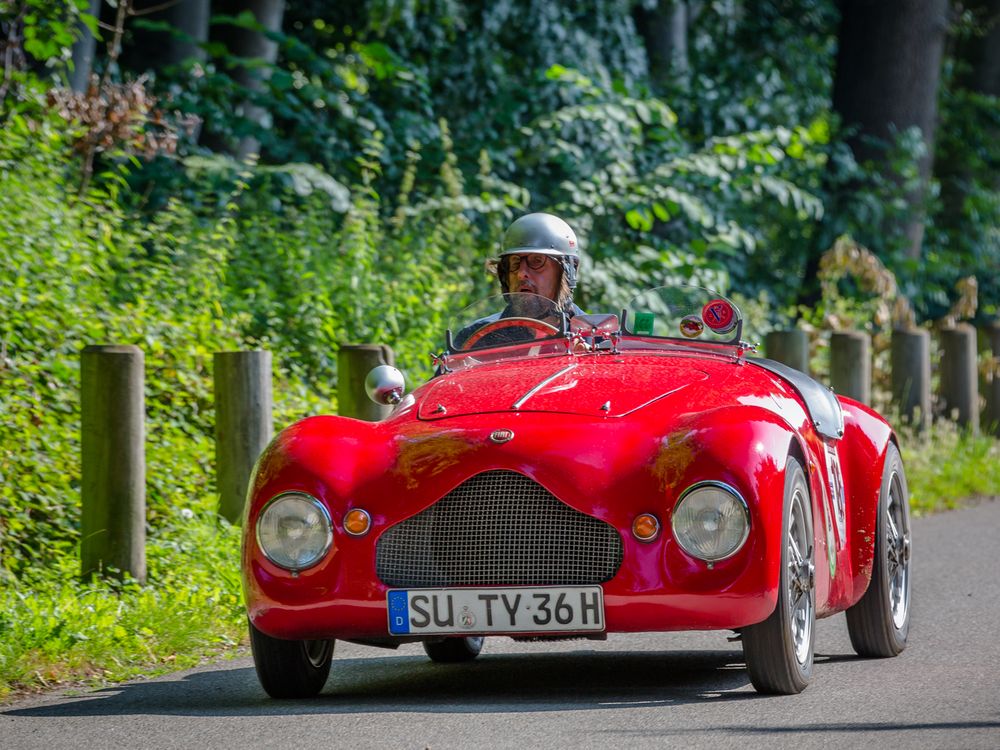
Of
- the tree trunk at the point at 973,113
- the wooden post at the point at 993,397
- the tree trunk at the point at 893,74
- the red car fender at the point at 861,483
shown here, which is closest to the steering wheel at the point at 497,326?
the red car fender at the point at 861,483

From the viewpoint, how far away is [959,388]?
14750 millimetres

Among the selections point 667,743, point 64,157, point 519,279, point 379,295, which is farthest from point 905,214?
point 667,743

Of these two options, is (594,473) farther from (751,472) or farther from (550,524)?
(751,472)

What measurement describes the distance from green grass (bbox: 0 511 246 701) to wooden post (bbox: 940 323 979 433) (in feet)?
26.4

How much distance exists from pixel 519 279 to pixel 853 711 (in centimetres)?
304

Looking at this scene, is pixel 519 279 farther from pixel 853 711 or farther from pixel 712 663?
pixel 853 711

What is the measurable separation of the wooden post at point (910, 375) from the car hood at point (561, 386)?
24.5 ft

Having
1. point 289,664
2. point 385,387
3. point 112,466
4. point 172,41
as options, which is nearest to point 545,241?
point 385,387

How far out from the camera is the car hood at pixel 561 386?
19.4 feet

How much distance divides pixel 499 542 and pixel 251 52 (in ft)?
37.2

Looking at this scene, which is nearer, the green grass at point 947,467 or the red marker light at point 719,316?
the red marker light at point 719,316

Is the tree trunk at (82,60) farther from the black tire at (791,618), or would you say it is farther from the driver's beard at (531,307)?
the black tire at (791,618)

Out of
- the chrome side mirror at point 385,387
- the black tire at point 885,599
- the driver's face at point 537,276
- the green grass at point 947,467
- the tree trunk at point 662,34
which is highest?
the tree trunk at point 662,34

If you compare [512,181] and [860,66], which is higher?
[860,66]
